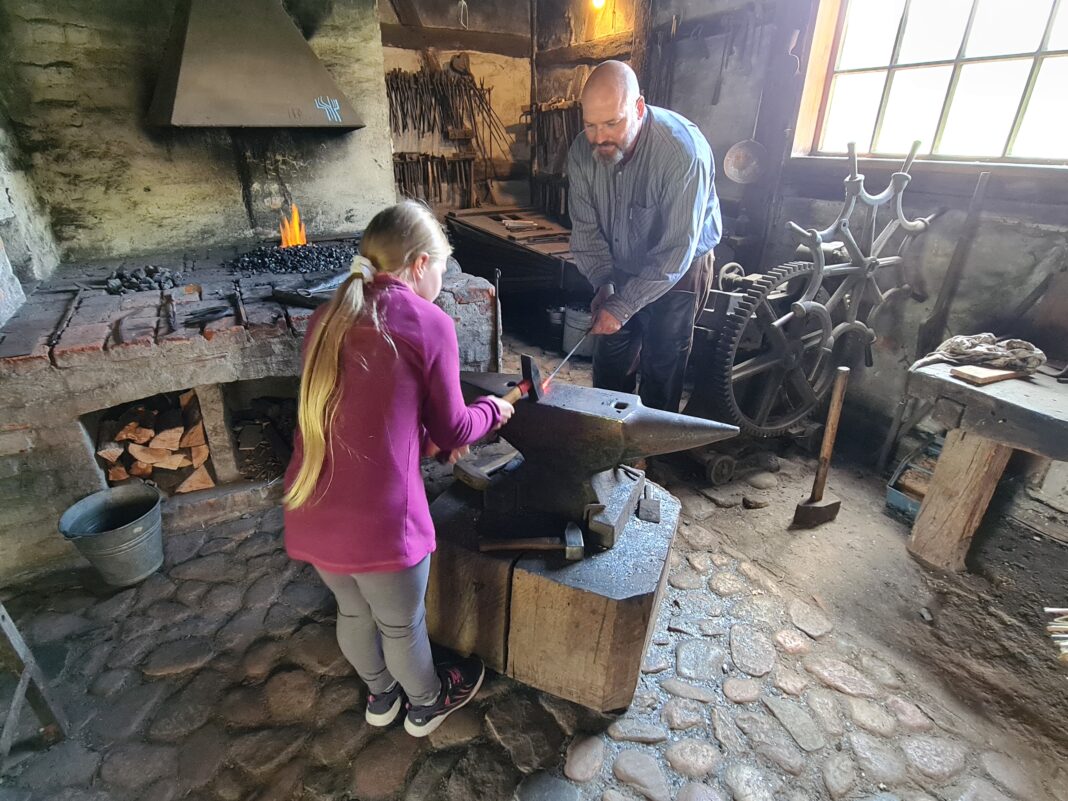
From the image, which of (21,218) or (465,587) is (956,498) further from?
(21,218)

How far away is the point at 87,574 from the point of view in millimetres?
2520

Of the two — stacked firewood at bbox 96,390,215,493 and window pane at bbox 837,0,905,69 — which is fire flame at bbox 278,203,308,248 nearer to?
stacked firewood at bbox 96,390,215,493

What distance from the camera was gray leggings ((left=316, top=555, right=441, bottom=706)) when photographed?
155 cm

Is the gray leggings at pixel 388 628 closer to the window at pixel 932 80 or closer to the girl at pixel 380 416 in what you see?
the girl at pixel 380 416

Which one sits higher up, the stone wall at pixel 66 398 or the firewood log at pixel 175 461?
the stone wall at pixel 66 398

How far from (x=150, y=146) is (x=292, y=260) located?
129 centimetres

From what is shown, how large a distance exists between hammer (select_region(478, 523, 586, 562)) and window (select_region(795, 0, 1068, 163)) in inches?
133

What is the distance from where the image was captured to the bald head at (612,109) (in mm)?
2430

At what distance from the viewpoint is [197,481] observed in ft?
9.42

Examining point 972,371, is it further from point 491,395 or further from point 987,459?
point 491,395

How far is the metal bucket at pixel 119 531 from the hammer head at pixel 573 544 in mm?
1845

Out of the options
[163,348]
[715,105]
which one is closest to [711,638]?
[163,348]

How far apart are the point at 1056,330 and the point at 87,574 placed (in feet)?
16.3

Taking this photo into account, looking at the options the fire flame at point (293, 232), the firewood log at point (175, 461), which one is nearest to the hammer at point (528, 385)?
the firewood log at point (175, 461)
